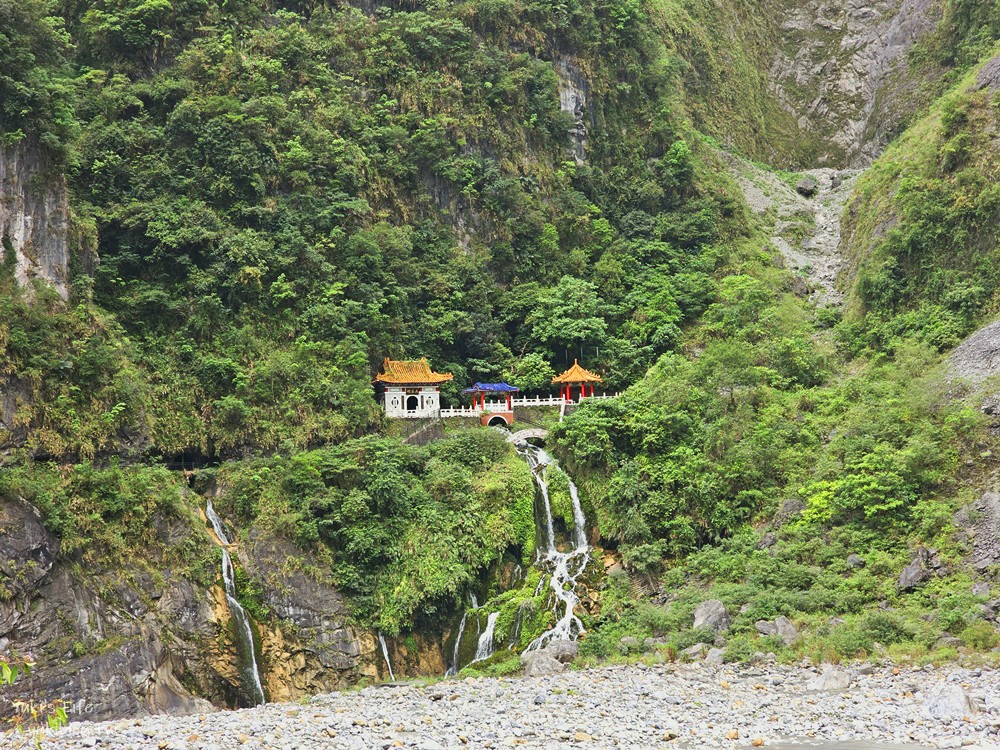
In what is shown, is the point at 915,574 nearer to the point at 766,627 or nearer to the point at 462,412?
the point at 766,627

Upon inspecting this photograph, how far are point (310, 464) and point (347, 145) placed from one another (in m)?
18.8

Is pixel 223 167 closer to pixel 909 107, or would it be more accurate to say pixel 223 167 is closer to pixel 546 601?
pixel 546 601

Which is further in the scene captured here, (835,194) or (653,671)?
(835,194)

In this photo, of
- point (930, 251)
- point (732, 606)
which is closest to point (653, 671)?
point (732, 606)

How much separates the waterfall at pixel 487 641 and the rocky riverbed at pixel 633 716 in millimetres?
6786

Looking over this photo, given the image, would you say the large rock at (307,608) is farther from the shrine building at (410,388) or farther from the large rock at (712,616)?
the large rock at (712,616)

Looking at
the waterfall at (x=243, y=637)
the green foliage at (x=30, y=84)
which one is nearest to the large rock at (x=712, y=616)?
the waterfall at (x=243, y=637)

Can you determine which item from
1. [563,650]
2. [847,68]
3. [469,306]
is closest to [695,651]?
[563,650]

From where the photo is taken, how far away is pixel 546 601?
123ft

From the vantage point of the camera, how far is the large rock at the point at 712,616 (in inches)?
1281

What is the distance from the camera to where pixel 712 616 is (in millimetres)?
32875

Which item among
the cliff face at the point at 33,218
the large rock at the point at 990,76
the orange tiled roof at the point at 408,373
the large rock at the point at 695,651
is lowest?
Result: the large rock at the point at 695,651

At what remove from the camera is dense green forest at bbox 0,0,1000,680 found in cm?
3625

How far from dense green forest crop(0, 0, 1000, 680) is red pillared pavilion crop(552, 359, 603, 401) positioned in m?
1.72
